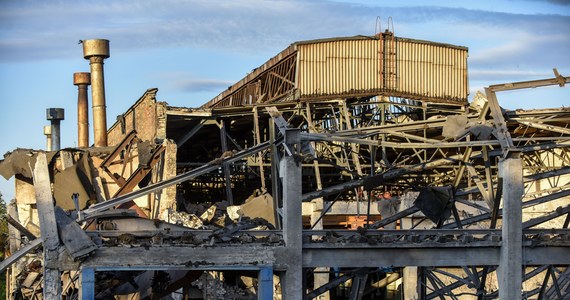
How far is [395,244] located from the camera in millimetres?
18359

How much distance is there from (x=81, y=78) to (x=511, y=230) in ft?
68.7

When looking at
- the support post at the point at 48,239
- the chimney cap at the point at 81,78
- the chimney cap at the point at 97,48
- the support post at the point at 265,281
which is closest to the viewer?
the support post at the point at 48,239

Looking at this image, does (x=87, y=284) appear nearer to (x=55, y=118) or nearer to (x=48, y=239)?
(x=48, y=239)

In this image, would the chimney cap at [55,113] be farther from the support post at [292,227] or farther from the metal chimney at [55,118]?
the support post at [292,227]

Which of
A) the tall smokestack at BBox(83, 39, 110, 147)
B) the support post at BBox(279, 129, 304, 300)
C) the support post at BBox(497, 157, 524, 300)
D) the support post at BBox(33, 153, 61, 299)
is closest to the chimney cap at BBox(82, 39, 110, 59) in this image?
the tall smokestack at BBox(83, 39, 110, 147)

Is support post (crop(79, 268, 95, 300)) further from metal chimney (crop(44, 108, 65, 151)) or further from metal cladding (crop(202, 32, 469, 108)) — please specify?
metal chimney (crop(44, 108, 65, 151))

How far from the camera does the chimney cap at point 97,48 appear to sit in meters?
32.4

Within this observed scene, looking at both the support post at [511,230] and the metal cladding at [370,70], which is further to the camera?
the metal cladding at [370,70]

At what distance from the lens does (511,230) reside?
18578 mm

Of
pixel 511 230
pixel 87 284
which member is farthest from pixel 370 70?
pixel 87 284

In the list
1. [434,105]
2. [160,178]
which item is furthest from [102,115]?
[434,105]

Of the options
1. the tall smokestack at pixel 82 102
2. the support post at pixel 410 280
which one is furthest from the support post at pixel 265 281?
the tall smokestack at pixel 82 102

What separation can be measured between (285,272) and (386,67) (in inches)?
596

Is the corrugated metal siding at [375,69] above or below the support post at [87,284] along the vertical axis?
above
